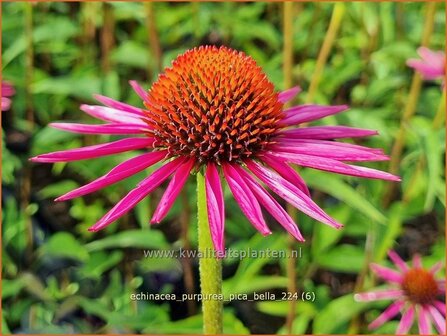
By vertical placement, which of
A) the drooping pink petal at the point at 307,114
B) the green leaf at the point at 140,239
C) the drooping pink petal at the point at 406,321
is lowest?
the drooping pink petal at the point at 406,321

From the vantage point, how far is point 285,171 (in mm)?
600

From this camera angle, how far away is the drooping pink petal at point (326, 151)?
60 centimetres

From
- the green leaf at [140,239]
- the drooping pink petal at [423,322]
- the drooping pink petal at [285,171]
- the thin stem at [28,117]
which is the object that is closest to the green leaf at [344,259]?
the drooping pink petal at [423,322]

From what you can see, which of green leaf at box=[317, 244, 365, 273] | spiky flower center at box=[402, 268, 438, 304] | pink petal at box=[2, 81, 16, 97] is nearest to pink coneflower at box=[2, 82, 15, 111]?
pink petal at box=[2, 81, 16, 97]

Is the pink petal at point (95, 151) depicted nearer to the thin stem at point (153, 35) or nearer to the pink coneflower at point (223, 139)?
the pink coneflower at point (223, 139)

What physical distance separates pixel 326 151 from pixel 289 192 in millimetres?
76

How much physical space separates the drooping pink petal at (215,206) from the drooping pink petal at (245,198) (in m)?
0.01

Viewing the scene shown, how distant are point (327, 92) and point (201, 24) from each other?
23cm

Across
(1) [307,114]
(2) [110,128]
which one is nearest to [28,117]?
(2) [110,128]

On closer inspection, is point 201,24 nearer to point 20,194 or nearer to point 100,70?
point 100,70

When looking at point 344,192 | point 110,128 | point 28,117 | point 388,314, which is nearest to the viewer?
point 110,128

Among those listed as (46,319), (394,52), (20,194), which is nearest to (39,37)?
(20,194)

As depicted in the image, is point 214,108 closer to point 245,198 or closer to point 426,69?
point 245,198

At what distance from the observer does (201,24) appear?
3.32ft
